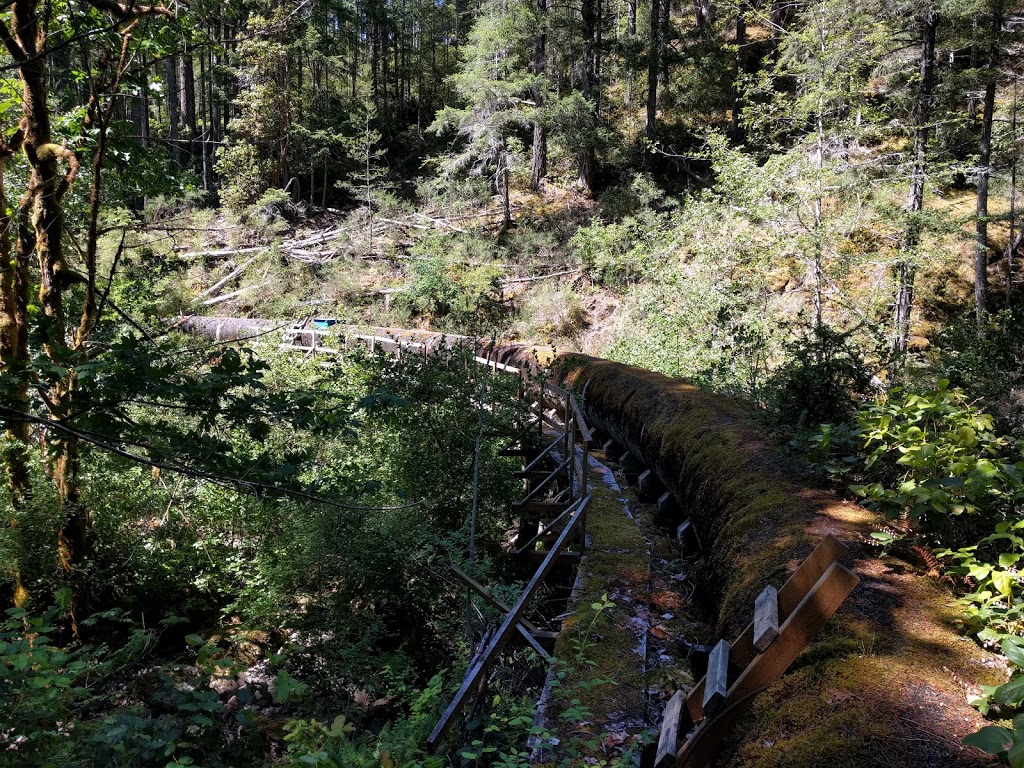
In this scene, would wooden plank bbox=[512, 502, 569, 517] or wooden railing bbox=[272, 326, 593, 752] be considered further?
wooden plank bbox=[512, 502, 569, 517]

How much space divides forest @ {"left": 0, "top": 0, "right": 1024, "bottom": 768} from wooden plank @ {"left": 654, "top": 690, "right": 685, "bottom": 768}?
1.04 ft

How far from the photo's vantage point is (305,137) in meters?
→ 29.1

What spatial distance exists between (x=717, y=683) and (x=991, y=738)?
896 mm

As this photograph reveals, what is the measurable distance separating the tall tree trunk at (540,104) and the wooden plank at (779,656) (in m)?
21.1

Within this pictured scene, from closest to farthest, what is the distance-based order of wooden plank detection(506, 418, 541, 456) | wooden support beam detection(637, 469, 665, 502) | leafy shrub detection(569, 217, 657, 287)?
wooden support beam detection(637, 469, 665, 502) < wooden plank detection(506, 418, 541, 456) < leafy shrub detection(569, 217, 657, 287)

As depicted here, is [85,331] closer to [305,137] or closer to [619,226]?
[619,226]

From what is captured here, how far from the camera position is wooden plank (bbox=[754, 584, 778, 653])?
2.20 m

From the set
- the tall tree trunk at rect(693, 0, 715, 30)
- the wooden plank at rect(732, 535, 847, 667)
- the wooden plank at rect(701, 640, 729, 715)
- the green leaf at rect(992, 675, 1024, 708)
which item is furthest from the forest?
the wooden plank at rect(701, 640, 729, 715)

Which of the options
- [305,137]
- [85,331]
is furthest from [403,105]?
[85,331]

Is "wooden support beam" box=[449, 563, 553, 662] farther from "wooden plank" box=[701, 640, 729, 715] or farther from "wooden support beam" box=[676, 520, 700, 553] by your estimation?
"wooden support beam" box=[676, 520, 700, 553]

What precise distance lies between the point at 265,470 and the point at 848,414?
518 centimetres

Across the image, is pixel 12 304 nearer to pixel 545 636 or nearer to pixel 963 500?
pixel 545 636

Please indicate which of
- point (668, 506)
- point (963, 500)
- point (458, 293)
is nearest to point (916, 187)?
point (668, 506)

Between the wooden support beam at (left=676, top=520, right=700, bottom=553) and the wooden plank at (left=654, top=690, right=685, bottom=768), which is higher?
the wooden plank at (left=654, top=690, right=685, bottom=768)
